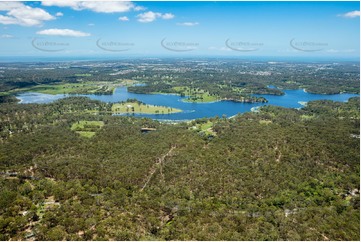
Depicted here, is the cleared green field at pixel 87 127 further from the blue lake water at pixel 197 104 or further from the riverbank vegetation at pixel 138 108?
the blue lake water at pixel 197 104

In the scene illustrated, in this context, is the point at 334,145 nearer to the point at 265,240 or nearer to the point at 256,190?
the point at 256,190

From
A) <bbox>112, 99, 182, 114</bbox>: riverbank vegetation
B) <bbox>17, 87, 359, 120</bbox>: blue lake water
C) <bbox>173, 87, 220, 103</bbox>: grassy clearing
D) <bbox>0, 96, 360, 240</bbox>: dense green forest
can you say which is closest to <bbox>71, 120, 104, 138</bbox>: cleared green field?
<bbox>0, 96, 360, 240</bbox>: dense green forest

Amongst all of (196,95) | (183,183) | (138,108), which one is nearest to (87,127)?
(138,108)

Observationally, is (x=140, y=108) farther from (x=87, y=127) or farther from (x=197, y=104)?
(x=87, y=127)

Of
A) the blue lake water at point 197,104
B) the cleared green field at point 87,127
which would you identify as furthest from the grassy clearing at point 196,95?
the cleared green field at point 87,127

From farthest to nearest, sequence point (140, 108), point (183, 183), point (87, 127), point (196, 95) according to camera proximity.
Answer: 1. point (196, 95)
2. point (140, 108)
3. point (87, 127)
4. point (183, 183)

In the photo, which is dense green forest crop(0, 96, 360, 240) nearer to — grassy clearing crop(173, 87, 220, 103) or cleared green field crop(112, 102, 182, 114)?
cleared green field crop(112, 102, 182, 114)
